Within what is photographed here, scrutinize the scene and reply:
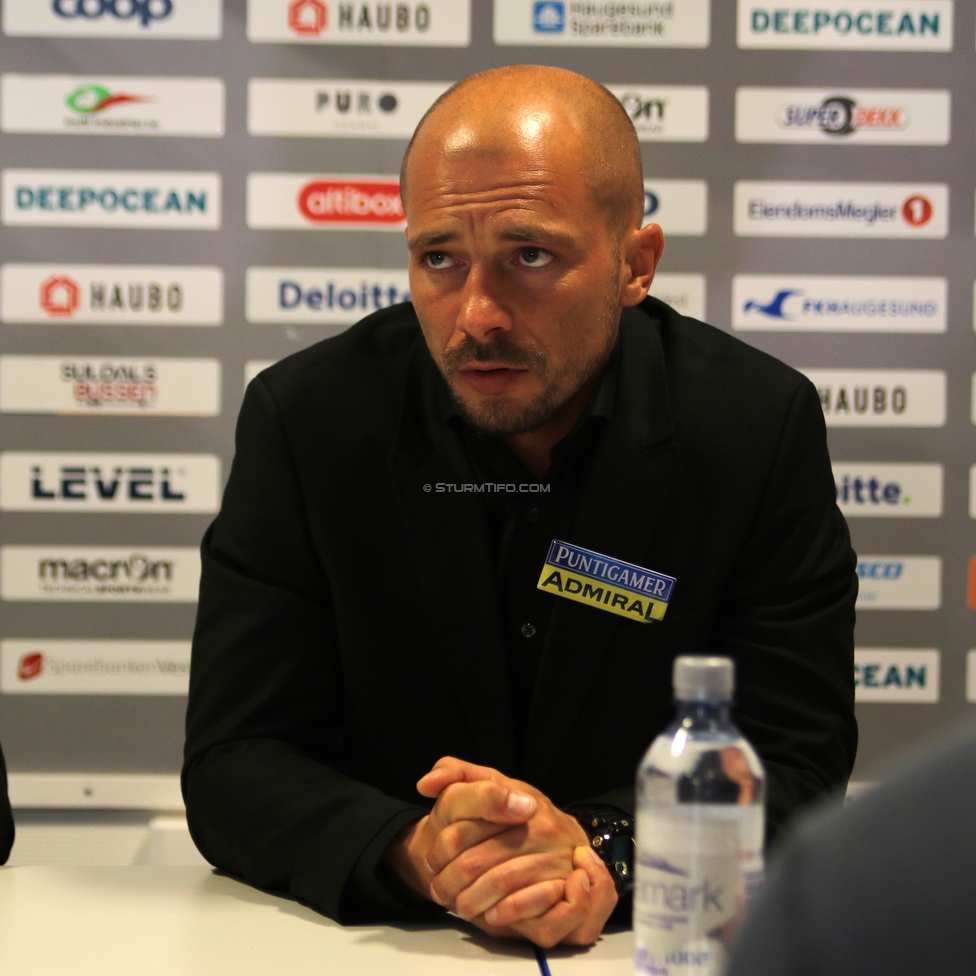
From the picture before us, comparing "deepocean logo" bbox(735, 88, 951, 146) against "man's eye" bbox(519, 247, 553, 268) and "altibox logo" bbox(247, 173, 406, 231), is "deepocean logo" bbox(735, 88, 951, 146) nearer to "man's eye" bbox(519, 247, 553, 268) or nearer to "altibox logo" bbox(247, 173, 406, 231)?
"altibox logo" bbox(247, 173, 406, 231)

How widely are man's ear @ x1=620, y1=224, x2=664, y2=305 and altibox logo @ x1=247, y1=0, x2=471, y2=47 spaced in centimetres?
112

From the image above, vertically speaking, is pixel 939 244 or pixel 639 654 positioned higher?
pixel 939 244

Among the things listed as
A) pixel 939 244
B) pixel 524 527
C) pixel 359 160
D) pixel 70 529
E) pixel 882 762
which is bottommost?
pixel 882 762

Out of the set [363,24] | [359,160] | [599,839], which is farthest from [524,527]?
[363,24]

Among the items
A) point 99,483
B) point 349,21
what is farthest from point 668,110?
point 99,483

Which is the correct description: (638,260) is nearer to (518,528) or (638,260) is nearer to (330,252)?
(518,528)

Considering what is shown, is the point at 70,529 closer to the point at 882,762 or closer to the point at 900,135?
the point at 882,762

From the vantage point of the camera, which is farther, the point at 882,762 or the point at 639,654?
the point at 882,762

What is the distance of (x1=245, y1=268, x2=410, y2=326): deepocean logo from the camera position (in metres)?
2.43

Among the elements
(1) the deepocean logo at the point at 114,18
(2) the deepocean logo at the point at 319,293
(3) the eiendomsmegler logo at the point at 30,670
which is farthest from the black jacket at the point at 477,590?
(1) the deepocean logo at the point at 114,18

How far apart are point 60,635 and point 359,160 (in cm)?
123

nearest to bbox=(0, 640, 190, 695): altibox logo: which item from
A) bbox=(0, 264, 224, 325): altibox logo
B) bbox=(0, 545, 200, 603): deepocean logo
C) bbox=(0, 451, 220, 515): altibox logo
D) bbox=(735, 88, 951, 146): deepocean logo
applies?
bbox=(0, 545, 200, 603): deepocean logo

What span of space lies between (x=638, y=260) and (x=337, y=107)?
3.77ft

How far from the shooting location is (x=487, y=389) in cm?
135
